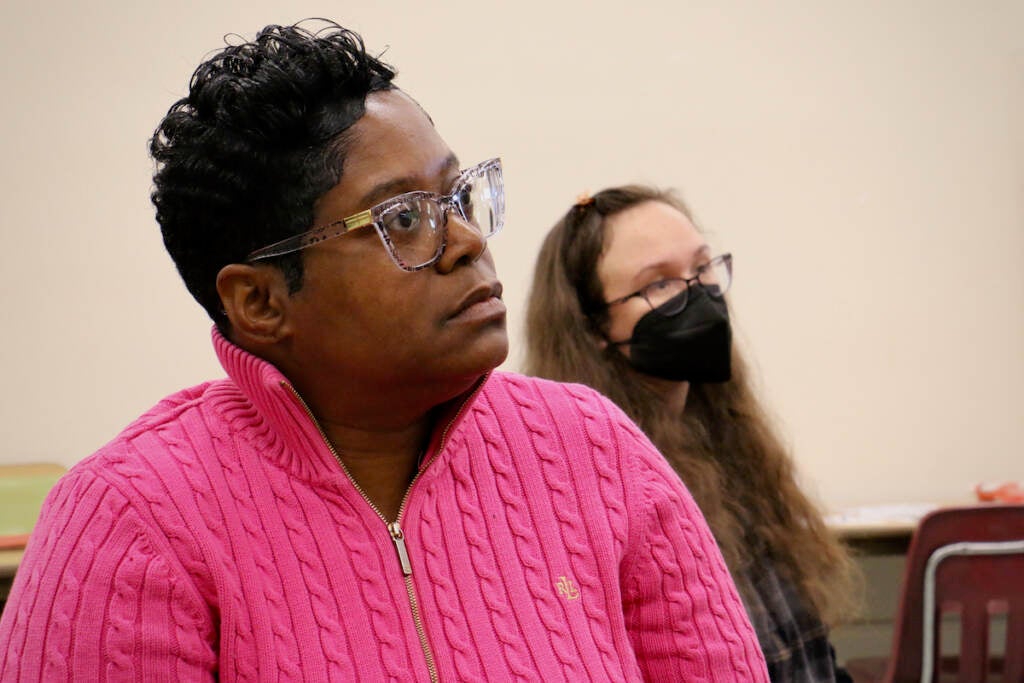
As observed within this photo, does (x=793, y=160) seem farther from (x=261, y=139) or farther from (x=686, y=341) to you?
(x=261, y=139)

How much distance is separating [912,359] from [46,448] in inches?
105

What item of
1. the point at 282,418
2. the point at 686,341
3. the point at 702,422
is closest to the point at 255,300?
the point at 282,418

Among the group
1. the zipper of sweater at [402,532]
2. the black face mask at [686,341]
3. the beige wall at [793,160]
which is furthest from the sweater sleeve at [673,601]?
the beige wall at [793,160]

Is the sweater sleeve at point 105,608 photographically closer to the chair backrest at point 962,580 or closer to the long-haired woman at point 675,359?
the long-haired woman at point 675,359

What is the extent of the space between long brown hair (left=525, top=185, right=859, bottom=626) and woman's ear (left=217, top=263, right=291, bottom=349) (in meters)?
0.94

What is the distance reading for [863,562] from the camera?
3621 mm

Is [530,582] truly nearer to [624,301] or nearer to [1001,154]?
[624,301]

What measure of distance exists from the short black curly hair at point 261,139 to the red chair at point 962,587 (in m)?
1.57

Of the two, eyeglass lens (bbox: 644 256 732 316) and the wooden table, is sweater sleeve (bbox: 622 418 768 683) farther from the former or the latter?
the wooden table

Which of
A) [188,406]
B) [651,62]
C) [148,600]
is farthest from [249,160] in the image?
[651,62]

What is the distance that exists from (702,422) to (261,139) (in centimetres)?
123

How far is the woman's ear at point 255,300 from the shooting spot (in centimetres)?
104

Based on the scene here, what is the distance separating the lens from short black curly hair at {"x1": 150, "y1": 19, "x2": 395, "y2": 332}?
3.25 ft

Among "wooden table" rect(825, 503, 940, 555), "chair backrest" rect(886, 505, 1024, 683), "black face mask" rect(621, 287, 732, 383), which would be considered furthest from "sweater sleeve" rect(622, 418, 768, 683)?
"wooden table" rect(825, 503, 940, 555)
